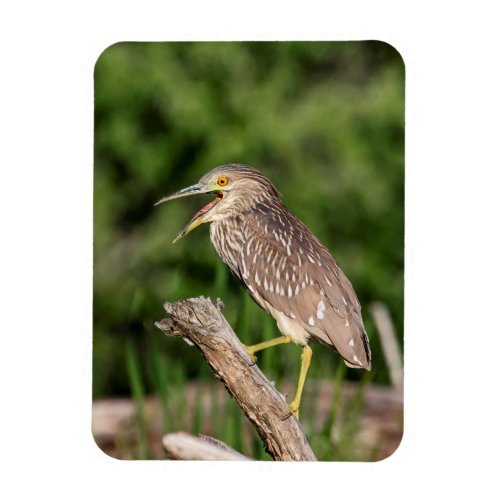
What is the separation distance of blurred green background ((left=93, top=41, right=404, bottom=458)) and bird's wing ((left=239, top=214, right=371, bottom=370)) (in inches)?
7.5

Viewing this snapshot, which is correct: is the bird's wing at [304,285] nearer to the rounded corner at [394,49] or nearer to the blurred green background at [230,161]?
the blurred green background at [230,161]

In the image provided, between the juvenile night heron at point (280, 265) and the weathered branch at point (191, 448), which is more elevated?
the juvenile night heron at point (280, 265)

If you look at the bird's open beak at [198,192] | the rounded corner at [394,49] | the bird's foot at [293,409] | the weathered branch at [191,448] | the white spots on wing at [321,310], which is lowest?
the weathered branch at [191,448]

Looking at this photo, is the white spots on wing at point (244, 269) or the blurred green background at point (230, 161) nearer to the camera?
the white spots on wing at point (244, 269)

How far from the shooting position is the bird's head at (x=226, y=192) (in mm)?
4641

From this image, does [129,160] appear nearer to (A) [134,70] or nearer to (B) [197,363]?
(A) [134,70]

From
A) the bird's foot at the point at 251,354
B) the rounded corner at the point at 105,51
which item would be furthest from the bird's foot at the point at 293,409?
the rounded corner at the point at 105,51

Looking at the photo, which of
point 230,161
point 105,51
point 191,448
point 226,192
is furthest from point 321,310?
point 105,51

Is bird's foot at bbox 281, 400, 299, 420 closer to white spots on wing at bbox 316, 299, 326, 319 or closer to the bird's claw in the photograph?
the bird's claw

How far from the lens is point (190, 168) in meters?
5.49

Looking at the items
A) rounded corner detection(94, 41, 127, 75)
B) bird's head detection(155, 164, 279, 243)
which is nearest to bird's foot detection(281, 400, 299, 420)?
bird's head detection(155, 164, 279, 243)

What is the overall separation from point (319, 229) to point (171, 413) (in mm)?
1150

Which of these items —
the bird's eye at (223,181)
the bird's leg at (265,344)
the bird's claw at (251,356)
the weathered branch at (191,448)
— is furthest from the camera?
the bird's eye at (223,181)

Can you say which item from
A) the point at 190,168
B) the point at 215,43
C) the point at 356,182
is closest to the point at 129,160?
the point at 190,168
